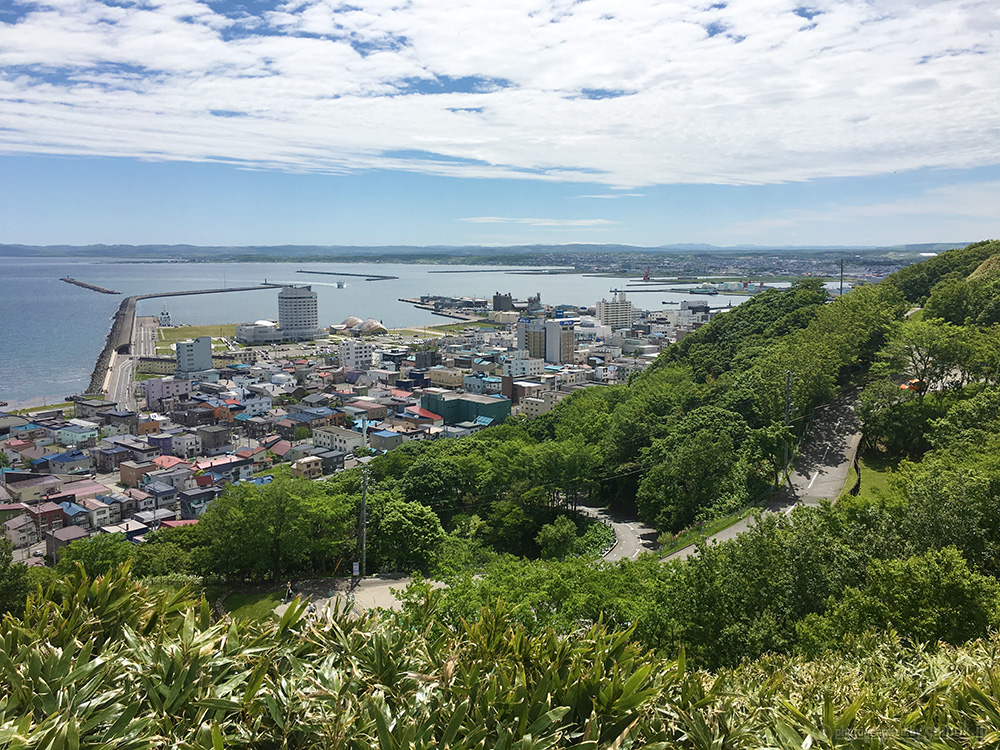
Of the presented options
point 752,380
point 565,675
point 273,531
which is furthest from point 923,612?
point 752,380

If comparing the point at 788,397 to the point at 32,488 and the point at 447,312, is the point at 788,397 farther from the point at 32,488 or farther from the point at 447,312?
the point at 447,312

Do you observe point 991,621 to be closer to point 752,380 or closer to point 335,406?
point 752,380

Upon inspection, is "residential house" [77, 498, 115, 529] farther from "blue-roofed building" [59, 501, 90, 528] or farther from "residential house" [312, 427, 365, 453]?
"residential house" [312, 427, 365, 453]

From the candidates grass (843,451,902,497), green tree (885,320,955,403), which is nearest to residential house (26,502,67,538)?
grass (843,451,902,497)

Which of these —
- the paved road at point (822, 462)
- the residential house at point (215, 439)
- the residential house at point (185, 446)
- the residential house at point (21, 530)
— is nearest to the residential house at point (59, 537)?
the residential house at point (21, 530)

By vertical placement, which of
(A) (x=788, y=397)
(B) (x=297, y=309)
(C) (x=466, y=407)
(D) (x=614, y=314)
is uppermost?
(A) (x=788, y=397)

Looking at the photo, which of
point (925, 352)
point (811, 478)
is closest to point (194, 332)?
point (811, 478)
